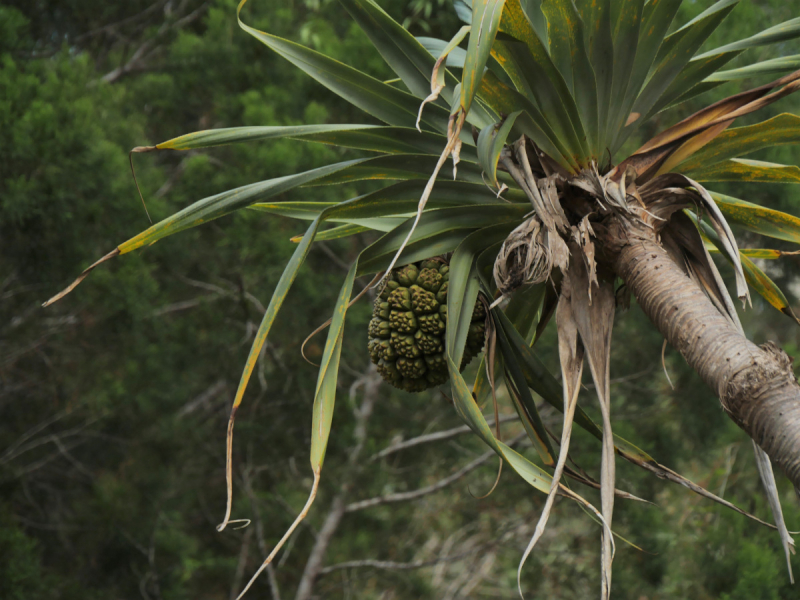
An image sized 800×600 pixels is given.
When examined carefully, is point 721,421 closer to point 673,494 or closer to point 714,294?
point 673,494

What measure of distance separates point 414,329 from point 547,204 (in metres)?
0.36

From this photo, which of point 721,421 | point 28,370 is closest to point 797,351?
point 721,421

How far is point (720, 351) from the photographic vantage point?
1073 mm

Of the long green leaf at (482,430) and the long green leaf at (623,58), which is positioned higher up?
the long green leaf at (623,58)

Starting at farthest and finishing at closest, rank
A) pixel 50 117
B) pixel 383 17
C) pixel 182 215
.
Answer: pixel 50 117 → pixel 383 17 → pixel 182 215

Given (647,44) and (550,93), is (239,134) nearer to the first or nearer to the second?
(550,93)

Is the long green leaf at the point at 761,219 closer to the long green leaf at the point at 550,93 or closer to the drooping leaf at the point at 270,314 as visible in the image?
the long green leaf at the point at 550,93

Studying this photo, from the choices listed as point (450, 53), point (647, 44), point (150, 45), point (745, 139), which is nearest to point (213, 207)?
point (450, 53)

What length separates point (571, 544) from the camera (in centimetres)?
464

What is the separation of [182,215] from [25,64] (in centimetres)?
348

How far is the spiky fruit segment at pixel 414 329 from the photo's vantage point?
137cm

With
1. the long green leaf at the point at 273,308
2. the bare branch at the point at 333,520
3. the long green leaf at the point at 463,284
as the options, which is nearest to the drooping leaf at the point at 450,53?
the long green leaf at the point at 463,284

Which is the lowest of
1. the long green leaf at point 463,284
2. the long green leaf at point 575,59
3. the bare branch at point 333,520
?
the bare branch at point 333,520

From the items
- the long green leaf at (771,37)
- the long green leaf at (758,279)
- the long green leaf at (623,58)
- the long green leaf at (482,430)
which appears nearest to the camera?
the long green leaf at (482,430)
